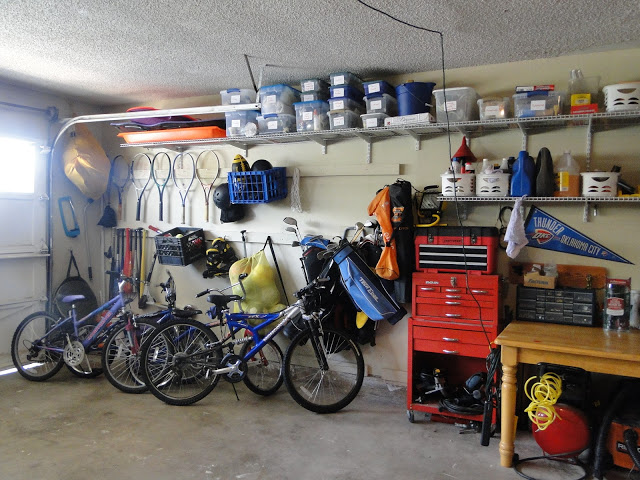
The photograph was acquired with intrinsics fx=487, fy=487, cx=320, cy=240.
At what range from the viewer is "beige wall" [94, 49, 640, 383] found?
3.18m

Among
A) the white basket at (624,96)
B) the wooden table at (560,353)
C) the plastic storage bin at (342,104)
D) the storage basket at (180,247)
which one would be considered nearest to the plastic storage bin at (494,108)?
the white basket at (624,96)

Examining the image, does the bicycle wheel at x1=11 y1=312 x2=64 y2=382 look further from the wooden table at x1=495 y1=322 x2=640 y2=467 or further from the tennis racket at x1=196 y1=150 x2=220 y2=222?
A: the wooden table at x1=495 y1=322 x2=640 y2=467

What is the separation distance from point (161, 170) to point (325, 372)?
252cm

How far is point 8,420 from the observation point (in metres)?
3.31

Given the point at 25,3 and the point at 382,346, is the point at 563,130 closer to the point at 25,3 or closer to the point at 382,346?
the point at 382,346

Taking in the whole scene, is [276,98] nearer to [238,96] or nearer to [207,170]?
[238,96]

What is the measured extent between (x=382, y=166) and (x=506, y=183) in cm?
98

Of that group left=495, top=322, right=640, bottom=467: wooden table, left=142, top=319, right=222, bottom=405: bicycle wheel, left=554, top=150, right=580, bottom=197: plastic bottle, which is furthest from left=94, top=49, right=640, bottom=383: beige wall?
left=142, top=319, right=222, bottom=405: bicycle wheel

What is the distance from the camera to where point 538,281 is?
128 inches

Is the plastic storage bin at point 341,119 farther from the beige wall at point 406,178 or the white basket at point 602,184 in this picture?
the white basket at point 602,184

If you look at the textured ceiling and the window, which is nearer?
the textured ceiling

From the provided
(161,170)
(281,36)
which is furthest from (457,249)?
(161,170)

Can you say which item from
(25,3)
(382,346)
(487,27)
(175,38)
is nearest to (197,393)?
(382,346)

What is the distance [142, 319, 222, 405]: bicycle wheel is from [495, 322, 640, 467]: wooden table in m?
1.98
